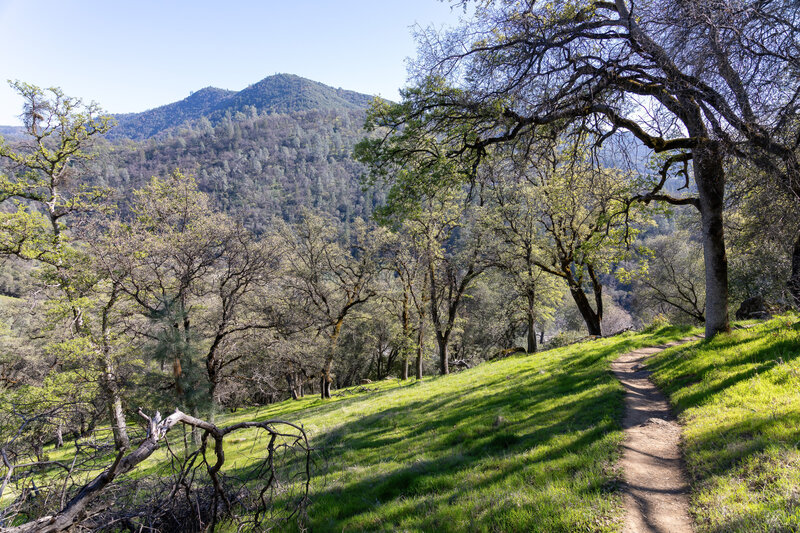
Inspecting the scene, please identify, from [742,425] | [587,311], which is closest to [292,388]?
[587,311]

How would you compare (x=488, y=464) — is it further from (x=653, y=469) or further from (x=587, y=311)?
(x=587, y=311)

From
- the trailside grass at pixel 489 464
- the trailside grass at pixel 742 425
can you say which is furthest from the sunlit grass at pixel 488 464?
the trailside grass at pixel 742 425

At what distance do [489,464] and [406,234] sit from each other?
22.0 metres

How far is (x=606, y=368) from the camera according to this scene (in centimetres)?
1115

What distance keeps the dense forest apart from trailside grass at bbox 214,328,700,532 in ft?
3.94

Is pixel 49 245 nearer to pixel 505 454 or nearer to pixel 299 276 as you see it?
pixel 299 276

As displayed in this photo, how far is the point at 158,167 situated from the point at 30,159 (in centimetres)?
18928

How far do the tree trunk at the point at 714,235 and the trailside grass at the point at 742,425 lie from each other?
0.71 meters

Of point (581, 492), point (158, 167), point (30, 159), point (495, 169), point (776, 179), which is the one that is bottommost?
point (581, 492)

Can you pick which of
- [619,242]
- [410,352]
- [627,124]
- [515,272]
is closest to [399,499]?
[627,124]

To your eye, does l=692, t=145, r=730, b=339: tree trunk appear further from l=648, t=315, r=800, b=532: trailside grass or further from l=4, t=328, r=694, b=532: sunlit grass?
l=4, t=328, r=694, b=532: sunlit grass

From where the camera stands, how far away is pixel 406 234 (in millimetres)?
27500

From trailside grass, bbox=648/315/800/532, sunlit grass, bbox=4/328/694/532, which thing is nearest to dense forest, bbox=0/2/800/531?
sunlit grass, bbox=4/328/694/532

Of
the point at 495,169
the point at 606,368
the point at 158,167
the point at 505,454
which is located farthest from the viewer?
the point at 158,167
